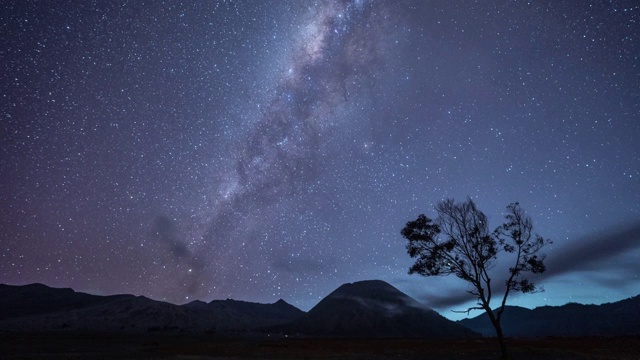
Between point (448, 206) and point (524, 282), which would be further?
point (448, 206)

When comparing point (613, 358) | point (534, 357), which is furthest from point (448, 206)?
point (613, 358)

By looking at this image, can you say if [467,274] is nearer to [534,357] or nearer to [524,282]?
[524,282]

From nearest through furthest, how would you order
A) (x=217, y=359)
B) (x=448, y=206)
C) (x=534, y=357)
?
(x=448, y=206)
(x=534, y=357)
(x=217, y=359)

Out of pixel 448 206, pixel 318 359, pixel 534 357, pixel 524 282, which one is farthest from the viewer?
pixel 318 359

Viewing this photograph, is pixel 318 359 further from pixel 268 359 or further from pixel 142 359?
pixel 142 359

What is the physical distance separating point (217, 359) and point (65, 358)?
15.3 metres

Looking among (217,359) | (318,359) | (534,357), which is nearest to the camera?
(534,357)

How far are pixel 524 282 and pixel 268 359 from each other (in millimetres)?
26816

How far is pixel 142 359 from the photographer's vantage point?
38.2 metres

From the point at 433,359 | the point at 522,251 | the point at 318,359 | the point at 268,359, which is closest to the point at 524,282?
the point at 522,251

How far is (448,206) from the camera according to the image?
3133 centimetres

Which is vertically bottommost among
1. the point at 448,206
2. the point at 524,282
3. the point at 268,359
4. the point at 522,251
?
the point at 268,359

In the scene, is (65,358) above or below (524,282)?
below

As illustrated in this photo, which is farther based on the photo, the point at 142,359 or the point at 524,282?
the point at 142,359
